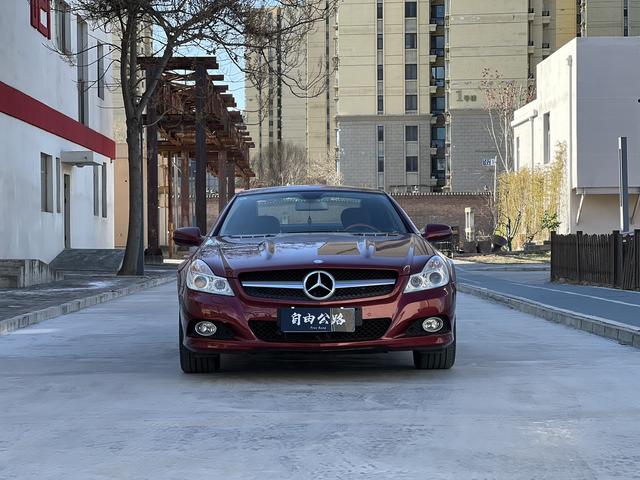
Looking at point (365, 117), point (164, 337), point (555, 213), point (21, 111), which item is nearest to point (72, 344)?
point (164, 337)

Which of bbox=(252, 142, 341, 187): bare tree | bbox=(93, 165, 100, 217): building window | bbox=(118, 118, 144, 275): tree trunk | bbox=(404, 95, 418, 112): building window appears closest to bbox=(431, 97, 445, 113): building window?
bbox=(404, 95, 418, 112): building window

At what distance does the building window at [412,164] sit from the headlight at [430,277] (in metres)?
88.8

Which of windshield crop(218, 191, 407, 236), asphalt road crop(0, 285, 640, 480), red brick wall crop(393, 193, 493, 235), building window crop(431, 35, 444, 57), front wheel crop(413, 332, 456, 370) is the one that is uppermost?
building window crop(431, 35, 444, 57)

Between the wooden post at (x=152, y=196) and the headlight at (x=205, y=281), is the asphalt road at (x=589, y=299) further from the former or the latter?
the wooden post at (x=152, y=196)

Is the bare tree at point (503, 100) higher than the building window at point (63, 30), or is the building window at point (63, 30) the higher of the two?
the bare tree at point (503, 100)

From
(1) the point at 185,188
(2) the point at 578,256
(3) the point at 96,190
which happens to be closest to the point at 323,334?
(2) the point at 578,256

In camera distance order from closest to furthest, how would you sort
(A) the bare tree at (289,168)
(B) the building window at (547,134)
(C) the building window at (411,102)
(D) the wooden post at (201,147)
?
(D) the wooden post at (201,147) < (B) the building window at (547,134) < (C) the building window at (411,102) < (A) the bare tree at (289,168)

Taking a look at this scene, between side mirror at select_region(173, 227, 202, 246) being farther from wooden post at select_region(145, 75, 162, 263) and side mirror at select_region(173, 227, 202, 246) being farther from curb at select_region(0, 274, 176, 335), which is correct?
wooden post at select_region(145, 75, 162, 263)

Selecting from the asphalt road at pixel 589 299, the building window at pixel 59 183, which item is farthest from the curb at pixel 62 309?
the building window at pixel 59 183

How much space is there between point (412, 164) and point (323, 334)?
89860 millimetres

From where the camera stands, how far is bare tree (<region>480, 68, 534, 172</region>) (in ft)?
242

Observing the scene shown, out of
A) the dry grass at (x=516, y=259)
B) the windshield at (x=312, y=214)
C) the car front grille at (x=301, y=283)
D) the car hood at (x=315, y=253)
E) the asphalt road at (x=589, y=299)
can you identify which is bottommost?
the dry grass at (x=516, y=259)

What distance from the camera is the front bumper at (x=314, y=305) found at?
7922mm

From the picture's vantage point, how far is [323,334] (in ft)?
26.0
